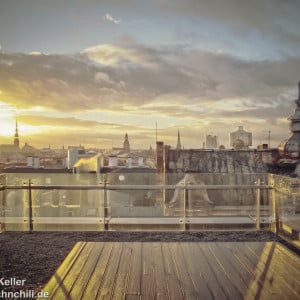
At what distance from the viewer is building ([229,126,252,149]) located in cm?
2663

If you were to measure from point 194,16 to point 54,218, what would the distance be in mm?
5920

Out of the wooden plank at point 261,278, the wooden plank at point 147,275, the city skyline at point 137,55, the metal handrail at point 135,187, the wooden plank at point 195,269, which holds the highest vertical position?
the city skyline at point 137,55

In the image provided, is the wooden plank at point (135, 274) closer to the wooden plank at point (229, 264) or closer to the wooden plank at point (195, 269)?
the wooden plank at point (195, 269)

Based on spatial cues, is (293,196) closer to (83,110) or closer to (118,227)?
(118,227)

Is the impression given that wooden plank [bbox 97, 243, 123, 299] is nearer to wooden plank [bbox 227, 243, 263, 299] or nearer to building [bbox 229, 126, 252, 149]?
wooden plank [bbox 227, 243, 263, 299]

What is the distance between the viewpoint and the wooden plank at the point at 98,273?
2.71 metres

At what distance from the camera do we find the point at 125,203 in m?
7.25

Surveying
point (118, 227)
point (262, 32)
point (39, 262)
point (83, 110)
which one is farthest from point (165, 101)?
point (39, 262)

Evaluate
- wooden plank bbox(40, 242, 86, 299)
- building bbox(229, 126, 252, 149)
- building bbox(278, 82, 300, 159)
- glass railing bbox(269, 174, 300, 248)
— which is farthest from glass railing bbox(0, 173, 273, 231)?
building bbox(229, 126, 252, 149)

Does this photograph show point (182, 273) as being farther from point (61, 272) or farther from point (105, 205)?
point (105, 205)

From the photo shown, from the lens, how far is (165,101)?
15.8 metres

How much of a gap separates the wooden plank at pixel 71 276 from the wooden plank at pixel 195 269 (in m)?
1.09

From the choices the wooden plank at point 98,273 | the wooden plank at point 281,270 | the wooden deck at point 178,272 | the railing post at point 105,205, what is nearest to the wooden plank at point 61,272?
the wooden deck at point 178,272

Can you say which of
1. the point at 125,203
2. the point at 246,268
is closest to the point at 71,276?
the point at 246,268
